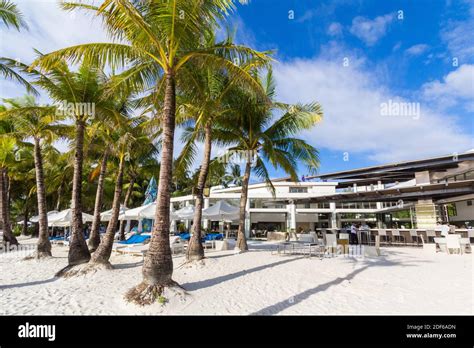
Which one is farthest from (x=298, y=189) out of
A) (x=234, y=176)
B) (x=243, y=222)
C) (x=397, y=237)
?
(x=243, y=222)

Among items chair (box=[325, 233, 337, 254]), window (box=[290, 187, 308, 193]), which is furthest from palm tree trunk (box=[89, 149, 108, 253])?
window (box=[290, 187, 308, 193])

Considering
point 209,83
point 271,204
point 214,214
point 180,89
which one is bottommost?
point 214,214

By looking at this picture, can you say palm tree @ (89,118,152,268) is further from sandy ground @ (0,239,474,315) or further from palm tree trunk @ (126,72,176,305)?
palm tree trunk @ (126,72,176,305)

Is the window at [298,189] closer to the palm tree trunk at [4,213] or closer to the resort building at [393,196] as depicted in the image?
the resort building at [393,196]

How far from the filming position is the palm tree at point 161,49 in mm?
6266

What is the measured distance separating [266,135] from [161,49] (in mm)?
8158

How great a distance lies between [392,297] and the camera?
638 cm

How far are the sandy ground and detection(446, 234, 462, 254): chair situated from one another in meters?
3.65

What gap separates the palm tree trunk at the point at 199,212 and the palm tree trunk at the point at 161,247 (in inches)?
148

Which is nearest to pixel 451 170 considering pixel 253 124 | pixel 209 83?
pixel 253 124

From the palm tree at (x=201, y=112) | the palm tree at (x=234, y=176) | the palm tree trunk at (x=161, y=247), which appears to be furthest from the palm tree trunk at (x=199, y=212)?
the palm tree at (x=234, y=176)

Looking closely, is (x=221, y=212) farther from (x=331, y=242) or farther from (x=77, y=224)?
(x=77, y=224)
